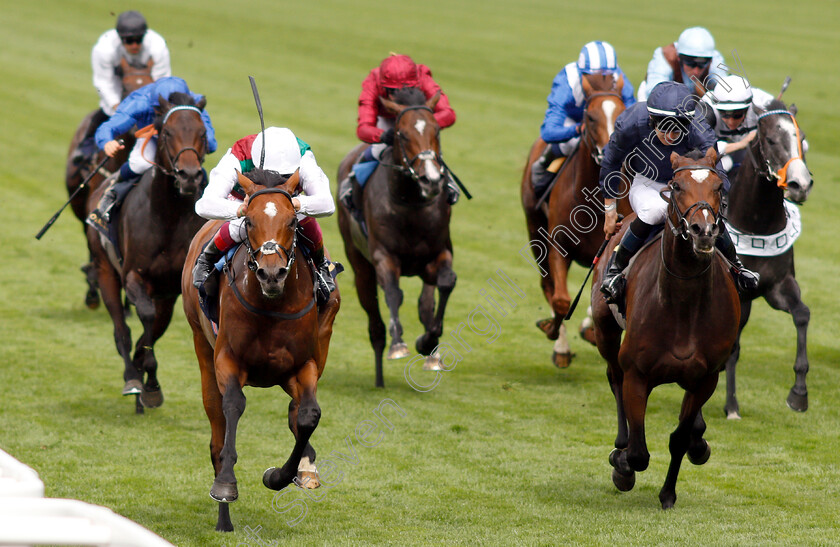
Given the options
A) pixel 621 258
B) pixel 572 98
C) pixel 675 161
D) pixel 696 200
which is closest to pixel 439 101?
pixel 572 98

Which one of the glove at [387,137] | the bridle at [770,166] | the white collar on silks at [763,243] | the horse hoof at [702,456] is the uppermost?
the bridle at [770,166]

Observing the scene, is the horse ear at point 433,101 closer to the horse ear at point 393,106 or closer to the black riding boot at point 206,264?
the horse ear at point 393,106

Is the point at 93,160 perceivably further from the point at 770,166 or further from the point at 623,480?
the point at 623,480

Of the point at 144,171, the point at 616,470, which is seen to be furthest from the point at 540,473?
the point at 144,171

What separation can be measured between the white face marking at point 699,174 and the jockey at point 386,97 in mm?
4179

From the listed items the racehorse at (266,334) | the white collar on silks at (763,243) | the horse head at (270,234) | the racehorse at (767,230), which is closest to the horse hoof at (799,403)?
the racehorse at (767,230)

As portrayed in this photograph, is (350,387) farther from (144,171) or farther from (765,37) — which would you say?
(765,37)

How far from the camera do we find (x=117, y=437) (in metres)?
8.51

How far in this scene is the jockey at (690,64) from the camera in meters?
9.62

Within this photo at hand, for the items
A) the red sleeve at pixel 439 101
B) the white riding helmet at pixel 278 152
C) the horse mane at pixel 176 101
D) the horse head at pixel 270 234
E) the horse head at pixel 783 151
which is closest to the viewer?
the horse head at pixel 270 234

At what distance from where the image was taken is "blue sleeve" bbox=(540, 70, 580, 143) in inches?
390

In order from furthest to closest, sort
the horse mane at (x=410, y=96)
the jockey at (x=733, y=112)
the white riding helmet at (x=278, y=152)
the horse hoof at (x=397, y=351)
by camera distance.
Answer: the horse hoof at (x=397, y=351) → the horse mane at (x=410, y=96) → the jockey at (x=733, y=112) → the white riding helmet at (x=278, y=152)

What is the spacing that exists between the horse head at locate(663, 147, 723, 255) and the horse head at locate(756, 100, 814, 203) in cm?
212

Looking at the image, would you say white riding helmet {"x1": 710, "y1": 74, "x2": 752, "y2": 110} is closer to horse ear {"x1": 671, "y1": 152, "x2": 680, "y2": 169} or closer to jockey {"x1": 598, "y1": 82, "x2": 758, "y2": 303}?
jockey {"x1": 598, "y1": 82, "x2": 758, "y2": 303}
